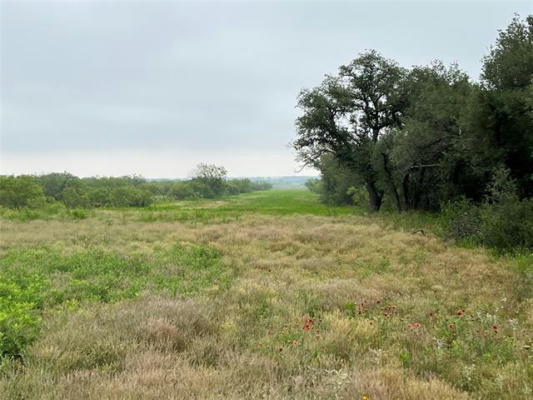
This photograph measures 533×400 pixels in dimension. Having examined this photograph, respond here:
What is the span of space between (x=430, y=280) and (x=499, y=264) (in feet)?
8.93

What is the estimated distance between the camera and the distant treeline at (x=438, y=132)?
14055 millimetres

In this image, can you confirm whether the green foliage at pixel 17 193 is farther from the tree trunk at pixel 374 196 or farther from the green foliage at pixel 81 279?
the green foliage at pixel 81 279

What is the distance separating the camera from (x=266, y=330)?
4777mm

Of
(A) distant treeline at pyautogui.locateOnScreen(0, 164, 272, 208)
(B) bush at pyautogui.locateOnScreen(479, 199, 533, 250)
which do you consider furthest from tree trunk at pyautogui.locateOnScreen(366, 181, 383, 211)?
(A) distant treeline at pyautogui.locateOnScreen(0, 164, 272, 208)

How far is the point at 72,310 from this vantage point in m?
5.49

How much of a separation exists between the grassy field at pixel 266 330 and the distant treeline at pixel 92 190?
57.1 metres

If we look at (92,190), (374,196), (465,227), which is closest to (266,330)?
(465,227)

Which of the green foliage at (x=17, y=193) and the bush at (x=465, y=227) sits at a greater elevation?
the green foliage at (x=17, y=193)

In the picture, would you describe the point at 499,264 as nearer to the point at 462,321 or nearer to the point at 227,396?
the point at 462,321

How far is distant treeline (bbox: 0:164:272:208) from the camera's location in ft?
182

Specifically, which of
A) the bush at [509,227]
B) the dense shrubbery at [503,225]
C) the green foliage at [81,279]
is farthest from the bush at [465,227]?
the green foliage at [81,279]

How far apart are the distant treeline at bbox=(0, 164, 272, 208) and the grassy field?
57145mm

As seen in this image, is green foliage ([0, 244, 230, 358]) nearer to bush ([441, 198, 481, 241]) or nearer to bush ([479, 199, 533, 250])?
bush ([479, 199, 533, 250])

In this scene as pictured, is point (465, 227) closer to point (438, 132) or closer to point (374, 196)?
point (438, 132)
